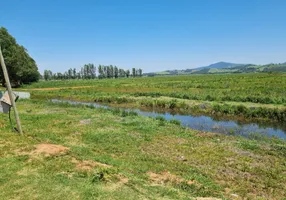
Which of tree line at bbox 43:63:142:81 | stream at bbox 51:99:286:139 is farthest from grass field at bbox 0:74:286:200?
tree line at bbox 43:63:142:81

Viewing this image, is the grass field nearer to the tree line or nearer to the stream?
the stream

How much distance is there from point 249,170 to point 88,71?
156m

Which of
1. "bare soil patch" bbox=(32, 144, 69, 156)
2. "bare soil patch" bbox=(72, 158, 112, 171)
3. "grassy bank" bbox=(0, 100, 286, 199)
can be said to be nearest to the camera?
"grassy bank" bbox=(0, 100, 286, 199)

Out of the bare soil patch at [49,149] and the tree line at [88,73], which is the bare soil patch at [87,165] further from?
the tree line at [88,73]

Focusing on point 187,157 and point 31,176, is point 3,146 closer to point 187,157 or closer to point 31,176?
point 31,176

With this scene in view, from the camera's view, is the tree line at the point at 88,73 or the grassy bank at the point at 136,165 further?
the tree line at the point at 88,73

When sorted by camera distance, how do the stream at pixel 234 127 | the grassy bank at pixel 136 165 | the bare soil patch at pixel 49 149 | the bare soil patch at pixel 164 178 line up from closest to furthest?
1. the grassy bank at pixel 136 165
2. the bare soil patch at pixel 164 178
3. the bare soil patch at pixel 49 149
4. the stream at pixel 234 127

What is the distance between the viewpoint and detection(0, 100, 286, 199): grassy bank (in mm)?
5996

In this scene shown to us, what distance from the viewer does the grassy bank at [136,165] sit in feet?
19.7

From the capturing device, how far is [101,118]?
1694cm

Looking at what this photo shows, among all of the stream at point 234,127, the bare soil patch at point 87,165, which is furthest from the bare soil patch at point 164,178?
the stream at point 234,127

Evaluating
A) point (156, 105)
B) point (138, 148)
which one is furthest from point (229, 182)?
point (156, 105)

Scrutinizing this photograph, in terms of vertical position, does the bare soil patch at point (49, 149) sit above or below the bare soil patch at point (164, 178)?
above

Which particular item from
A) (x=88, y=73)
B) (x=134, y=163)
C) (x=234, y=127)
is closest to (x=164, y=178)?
(x=134, y=163)
